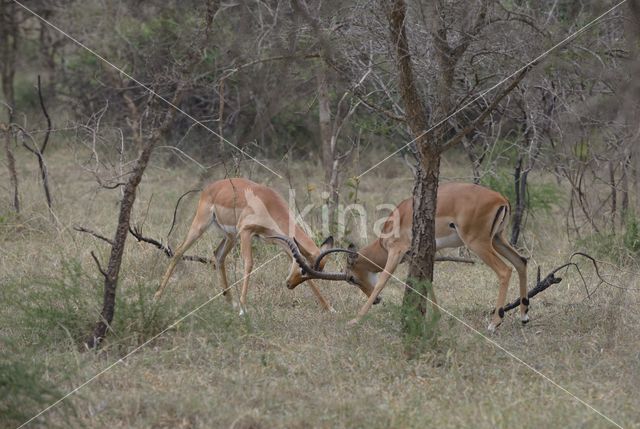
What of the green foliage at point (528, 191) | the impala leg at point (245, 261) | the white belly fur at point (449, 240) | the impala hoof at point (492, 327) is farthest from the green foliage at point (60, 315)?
the green foliage at point (528, 191)

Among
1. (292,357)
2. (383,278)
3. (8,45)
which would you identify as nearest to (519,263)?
(383,278)

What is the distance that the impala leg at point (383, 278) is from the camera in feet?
21.2

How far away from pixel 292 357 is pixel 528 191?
15.5 ft

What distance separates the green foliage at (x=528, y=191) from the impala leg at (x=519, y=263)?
2.40 metres

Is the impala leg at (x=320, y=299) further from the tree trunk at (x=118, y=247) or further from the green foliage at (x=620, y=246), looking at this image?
the green foliage at (x=620, y=246)

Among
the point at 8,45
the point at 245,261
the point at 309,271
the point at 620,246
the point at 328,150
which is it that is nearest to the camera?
the point at 309,271

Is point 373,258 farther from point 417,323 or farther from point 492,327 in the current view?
point 417,323

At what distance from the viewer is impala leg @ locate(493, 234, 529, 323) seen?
6281 mm

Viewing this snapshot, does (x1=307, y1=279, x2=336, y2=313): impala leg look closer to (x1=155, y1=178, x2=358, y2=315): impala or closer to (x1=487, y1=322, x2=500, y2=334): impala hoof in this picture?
(x1=155, y1=178, x2=358, y2=315): impala

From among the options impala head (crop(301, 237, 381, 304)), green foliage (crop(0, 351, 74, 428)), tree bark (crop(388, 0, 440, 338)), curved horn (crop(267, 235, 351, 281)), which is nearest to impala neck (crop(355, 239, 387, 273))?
impala head (crop(301, 237, 381, 304))

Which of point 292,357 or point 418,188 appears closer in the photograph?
point 292,357

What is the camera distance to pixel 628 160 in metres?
9.01

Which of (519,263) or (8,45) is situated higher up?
(8,45)

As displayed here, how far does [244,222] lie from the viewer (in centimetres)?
722
